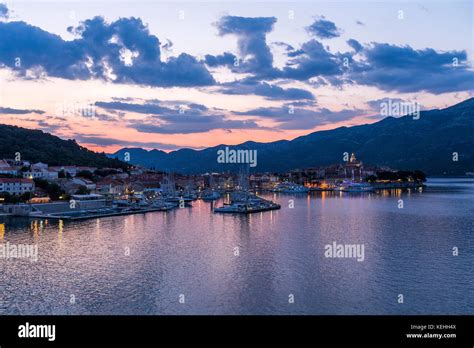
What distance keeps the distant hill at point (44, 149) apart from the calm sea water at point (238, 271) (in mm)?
27875

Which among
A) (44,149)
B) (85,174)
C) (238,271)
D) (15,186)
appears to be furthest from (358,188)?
(238,271)

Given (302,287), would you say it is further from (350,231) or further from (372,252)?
(350,231)

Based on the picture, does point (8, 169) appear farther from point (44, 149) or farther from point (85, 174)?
point (44, 149)

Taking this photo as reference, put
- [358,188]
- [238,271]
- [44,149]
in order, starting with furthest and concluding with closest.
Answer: [358,188] → [44,149] → [238,271]

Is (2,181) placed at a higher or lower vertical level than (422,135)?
lower

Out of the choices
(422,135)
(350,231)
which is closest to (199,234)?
(350,231)

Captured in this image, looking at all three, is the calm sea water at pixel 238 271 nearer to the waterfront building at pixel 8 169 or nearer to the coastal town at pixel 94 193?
the coastal town at pixel 94 193

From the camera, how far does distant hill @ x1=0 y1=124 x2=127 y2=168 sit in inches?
1652

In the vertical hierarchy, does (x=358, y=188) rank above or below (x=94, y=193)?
below

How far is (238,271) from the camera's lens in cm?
965

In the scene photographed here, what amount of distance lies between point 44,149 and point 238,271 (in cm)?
4176

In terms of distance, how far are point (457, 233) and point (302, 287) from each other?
9113 millimetres

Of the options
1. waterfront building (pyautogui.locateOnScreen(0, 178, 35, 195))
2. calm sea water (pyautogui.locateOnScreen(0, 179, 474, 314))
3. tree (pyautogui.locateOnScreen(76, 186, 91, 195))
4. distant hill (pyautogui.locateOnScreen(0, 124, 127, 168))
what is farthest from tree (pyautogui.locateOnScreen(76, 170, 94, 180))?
calm sea water (pyautogui.locateOnScreen(0, 179, 474, 314))
